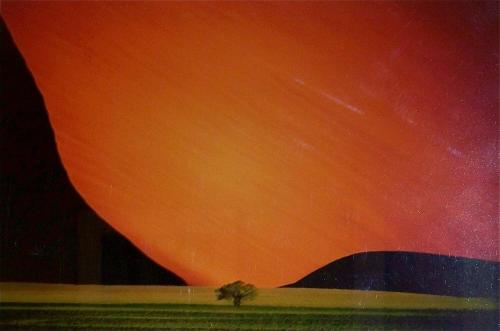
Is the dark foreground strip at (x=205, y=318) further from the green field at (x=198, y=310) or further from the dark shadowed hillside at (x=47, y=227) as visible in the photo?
the dark shadowed hillside at (x=47, y=227)

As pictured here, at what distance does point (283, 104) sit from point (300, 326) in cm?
113

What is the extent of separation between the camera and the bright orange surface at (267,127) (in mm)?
3027

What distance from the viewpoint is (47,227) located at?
3.02 meters

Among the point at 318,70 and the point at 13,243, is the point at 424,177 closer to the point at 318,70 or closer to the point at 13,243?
the point at 318,70

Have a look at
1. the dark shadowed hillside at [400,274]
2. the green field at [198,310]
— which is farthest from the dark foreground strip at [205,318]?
the dark shadowed hillside at [400,274]

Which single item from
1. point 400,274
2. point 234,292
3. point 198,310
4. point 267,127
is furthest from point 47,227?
point 400,274

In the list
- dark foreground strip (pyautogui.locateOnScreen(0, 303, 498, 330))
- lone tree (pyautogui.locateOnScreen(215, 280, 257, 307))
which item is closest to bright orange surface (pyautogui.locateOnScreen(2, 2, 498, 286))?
lone tree (pyautogui.locateOnScreen(215, 280, 257, 307))

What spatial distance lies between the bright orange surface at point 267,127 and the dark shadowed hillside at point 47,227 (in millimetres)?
80

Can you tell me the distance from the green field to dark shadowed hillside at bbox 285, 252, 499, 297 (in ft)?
0.15

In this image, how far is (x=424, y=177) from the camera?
311cm

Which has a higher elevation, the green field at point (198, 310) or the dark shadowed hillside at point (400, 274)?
the dark shadowed hillside at point (400, 274)

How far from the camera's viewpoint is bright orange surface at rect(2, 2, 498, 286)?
3.03 m

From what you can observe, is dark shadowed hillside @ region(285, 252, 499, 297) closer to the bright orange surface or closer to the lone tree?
the bright orange surface

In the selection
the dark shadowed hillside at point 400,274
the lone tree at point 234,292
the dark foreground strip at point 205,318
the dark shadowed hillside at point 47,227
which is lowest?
the dark foreground strip at point 205,318
